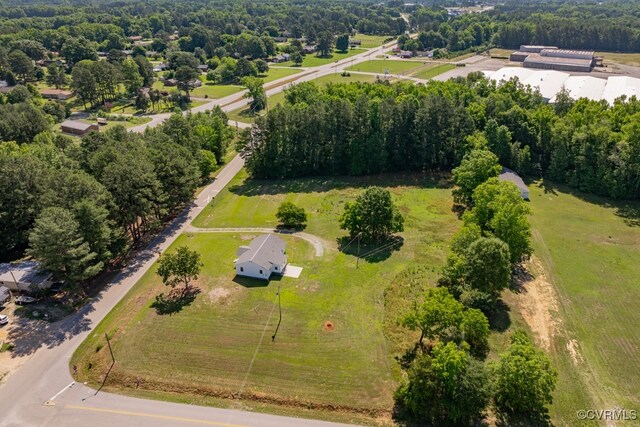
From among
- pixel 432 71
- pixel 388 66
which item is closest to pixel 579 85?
pixel 432 71

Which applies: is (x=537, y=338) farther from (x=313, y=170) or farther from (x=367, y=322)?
(x=313, y=170)

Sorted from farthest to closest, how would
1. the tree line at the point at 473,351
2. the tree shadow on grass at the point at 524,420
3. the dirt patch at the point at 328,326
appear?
the dirt patch at the point at 328,326
the tree shadow on grass at the point at 524,420
the tree line at the point at 473,351

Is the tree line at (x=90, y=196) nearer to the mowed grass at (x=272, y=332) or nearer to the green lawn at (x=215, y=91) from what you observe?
the mowed grass at (x=272, y=332)

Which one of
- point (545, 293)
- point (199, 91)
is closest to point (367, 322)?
point (545, 293)

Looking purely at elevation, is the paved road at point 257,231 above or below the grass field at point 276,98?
below

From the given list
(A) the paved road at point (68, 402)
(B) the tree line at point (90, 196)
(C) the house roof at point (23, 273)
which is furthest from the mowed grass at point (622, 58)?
(C) the house roof at point (23, 273)

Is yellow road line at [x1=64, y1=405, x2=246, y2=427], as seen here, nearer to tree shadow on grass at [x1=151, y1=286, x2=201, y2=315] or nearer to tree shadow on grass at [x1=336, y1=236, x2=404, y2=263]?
tree shadow on grass at [x1=151, y1=286, x2=201, y2=315]

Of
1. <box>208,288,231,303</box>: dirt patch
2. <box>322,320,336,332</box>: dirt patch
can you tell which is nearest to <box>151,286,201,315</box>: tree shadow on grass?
<box>208,288,231,303</box>: dirt patch
